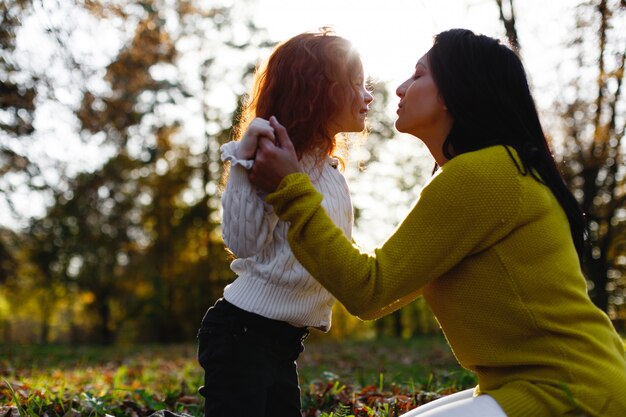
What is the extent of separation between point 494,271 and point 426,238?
8.9 inches

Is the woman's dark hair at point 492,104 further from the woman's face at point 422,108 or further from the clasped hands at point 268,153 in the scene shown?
the clasped hands at point 268,153

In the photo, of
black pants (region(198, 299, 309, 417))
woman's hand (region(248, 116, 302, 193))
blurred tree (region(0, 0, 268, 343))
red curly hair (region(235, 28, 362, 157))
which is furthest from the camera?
blurred tree (region(0, 0, 268, 343))

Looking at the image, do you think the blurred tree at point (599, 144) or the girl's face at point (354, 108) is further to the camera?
the blurred tree at point (599, 144)

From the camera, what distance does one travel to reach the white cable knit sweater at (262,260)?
2.28 metres

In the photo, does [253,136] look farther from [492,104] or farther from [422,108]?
[492,104]

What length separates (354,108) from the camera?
8.25ft

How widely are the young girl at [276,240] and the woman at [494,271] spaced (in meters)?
0.23

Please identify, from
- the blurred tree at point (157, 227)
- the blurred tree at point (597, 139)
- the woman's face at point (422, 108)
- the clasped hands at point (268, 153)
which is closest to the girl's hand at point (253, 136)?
the clasped hands at point (268, 153)

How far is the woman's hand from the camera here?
2.12m

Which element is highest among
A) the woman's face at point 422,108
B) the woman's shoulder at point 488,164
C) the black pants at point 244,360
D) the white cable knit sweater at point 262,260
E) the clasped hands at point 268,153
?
the woman's face at point 422,108

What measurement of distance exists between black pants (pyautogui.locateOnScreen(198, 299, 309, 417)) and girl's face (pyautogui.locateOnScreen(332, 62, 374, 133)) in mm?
790

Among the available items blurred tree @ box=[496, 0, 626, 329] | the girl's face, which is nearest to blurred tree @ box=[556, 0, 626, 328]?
blurred tree @ box=[496, 0, 626, 329]

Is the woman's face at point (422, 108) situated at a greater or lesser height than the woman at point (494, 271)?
greater

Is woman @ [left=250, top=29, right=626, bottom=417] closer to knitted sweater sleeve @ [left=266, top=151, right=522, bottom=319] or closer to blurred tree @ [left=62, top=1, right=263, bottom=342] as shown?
knitted sweater sleeve @ [left=266, top=151, right=522, bottom=319]
